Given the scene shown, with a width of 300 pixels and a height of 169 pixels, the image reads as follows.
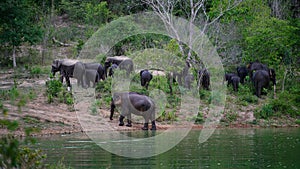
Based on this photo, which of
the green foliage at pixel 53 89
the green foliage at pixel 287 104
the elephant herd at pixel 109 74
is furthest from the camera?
the green foliage at pixel 287 104

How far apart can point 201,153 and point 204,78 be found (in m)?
14.5

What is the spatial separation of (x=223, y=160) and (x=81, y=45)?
981 inches

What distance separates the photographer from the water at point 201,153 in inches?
538

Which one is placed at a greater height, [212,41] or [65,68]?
[212,41]

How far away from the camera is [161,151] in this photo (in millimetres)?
16484

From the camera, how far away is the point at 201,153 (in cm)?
1580

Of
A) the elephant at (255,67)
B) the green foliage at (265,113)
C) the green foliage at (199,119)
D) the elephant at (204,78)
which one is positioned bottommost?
the green foliage at (199,119)

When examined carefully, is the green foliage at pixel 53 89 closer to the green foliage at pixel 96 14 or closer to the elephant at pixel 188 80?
the elephant at pixel 188 80

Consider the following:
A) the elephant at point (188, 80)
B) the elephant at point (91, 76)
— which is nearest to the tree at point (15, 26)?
the elephant at point (91, 76)

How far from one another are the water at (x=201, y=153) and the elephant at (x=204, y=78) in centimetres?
852

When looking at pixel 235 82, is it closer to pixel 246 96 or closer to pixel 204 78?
pixel 246 96

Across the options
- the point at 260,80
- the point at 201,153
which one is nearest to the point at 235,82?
the point at 260,80

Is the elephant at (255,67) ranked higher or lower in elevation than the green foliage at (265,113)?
higher

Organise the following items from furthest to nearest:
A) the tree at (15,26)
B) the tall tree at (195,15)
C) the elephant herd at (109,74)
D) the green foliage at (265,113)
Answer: the tree at (15,26) < the tall tree at (195,15) < the green foliage at (265,113) < the elephant herd at (109,74)
